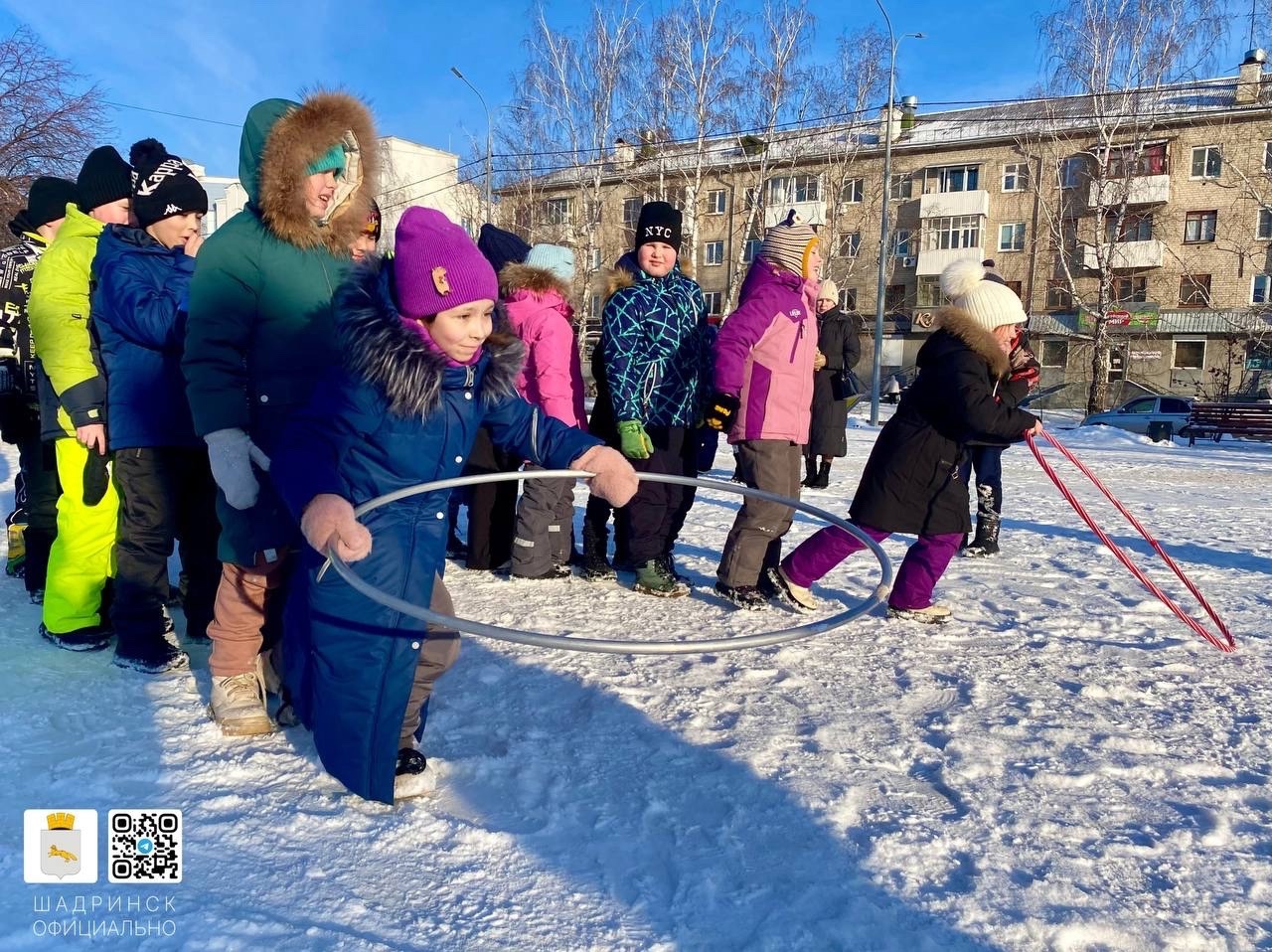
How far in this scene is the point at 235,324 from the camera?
2.73m

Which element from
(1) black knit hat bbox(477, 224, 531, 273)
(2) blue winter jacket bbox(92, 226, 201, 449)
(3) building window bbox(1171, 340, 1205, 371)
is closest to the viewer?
(2) blue winter jacket bbox(92, 226, 201, 449)

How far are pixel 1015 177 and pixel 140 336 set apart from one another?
42.1 meters

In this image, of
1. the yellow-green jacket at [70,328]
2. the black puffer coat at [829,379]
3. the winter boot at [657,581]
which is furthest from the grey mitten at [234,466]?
the black puffer coat at [829,379]

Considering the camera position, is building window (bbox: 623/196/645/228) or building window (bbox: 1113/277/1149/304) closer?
building window (bbox: 623/196/645/228)

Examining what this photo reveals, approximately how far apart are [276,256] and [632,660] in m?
2.12

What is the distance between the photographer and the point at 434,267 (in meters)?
2.36

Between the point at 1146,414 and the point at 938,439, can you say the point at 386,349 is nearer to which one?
the point at 938,439

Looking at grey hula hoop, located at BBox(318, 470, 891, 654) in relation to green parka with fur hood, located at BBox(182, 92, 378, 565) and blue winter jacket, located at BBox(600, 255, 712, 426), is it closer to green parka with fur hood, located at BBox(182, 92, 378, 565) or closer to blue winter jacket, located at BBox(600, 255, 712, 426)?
green parka with fur hood, located at BBox(182, 92, 378, 565)

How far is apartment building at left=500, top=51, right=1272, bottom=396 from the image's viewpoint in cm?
2950

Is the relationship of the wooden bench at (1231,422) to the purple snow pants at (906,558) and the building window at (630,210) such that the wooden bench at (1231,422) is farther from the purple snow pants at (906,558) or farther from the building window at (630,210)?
the building window at (630,210)

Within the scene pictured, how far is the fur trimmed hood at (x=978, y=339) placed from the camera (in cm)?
397

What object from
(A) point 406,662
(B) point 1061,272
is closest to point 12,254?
(A) point 406,662

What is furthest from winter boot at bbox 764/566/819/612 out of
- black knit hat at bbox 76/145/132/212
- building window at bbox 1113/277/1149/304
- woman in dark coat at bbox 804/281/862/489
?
building window at bbox 1113/277/1149/304

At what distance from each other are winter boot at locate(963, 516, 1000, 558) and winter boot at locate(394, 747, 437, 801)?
14.0ft
